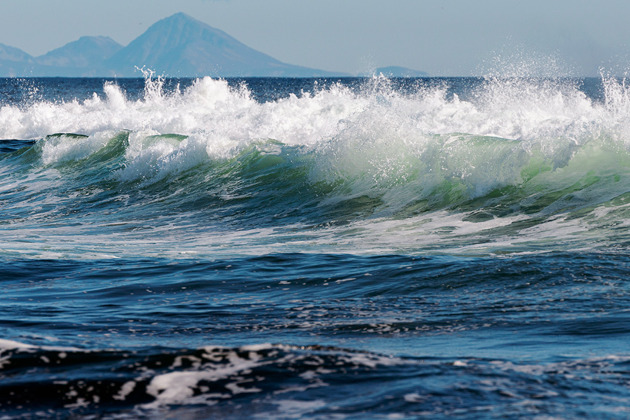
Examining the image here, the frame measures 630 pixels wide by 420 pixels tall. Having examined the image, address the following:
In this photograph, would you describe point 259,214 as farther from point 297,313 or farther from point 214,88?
point 214,88

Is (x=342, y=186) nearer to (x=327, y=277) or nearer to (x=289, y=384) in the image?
(x=327, y=277)

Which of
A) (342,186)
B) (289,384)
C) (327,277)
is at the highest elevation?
(342,186)

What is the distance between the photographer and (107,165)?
17828 millimetres

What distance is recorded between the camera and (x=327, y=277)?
6773 mm

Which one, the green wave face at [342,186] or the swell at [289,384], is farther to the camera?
the green wave face at [342,186]

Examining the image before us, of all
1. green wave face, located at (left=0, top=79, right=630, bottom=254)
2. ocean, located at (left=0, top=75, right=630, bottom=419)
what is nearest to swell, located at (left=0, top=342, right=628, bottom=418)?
ocean, located at (left=0, top=75, right=630, bottom=419)

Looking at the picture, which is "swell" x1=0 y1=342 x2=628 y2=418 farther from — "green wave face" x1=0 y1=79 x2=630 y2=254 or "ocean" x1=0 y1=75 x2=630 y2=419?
"green wave face" x1=0 y1=79 x2=630 y2=254

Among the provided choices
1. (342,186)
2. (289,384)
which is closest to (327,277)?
(289,384)

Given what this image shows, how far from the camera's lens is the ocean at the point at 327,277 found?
3316 mm

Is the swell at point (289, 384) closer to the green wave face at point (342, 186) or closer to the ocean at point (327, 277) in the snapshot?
the ocean at point (327, 277)

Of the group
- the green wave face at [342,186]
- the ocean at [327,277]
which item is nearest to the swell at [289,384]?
the ocean at [327,277]

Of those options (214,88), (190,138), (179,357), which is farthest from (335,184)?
(214,88)

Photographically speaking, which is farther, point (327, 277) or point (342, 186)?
point (342, 186)

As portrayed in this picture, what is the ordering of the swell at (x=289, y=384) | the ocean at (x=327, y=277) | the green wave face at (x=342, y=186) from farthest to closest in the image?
the green wave face at (x=342, y=186) → the ocean at (x=327, y=277) → the swell at (x=289, y=384)
